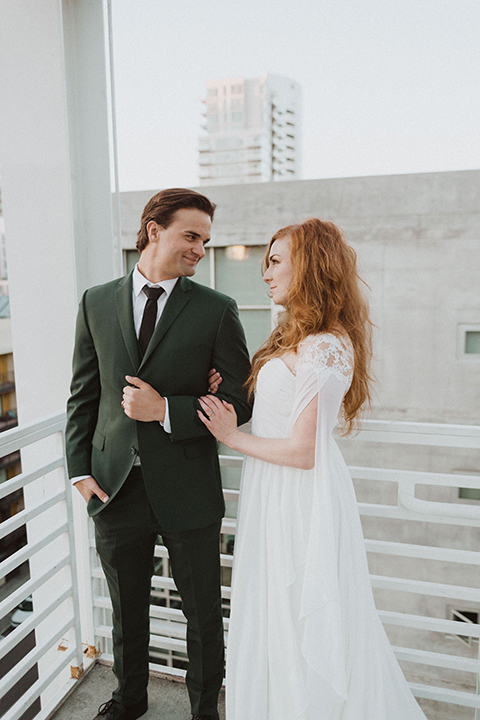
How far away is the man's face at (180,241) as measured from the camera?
3.84 ft

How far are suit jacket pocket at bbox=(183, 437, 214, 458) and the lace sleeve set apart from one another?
0.36 meters

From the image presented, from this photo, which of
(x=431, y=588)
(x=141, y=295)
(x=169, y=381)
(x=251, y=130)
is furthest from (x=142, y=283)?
(x=251, y=130)

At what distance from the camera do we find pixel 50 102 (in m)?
1.57

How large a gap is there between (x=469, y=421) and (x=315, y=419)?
6.67 m

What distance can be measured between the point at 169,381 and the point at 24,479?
56 centimetres

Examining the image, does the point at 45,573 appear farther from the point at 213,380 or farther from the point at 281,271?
the point at 281,271

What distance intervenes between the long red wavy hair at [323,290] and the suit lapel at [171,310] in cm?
Answer: 26

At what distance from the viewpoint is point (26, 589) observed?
1364 mm

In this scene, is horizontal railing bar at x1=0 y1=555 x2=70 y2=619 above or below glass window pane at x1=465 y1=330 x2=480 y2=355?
above

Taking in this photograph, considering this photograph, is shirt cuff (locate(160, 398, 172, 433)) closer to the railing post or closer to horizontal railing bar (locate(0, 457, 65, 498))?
horizontal railing bar (locate(0, 457, 65, 498))

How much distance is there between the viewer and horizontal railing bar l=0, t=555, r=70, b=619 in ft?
4.08

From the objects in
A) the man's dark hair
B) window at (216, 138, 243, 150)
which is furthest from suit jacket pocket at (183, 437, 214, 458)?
window at (216, 138, 243, 150)

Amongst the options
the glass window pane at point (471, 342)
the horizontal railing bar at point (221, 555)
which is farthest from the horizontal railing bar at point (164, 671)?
the glass window pane at point (471, 342)

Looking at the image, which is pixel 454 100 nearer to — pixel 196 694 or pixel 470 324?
pixel 470 324
